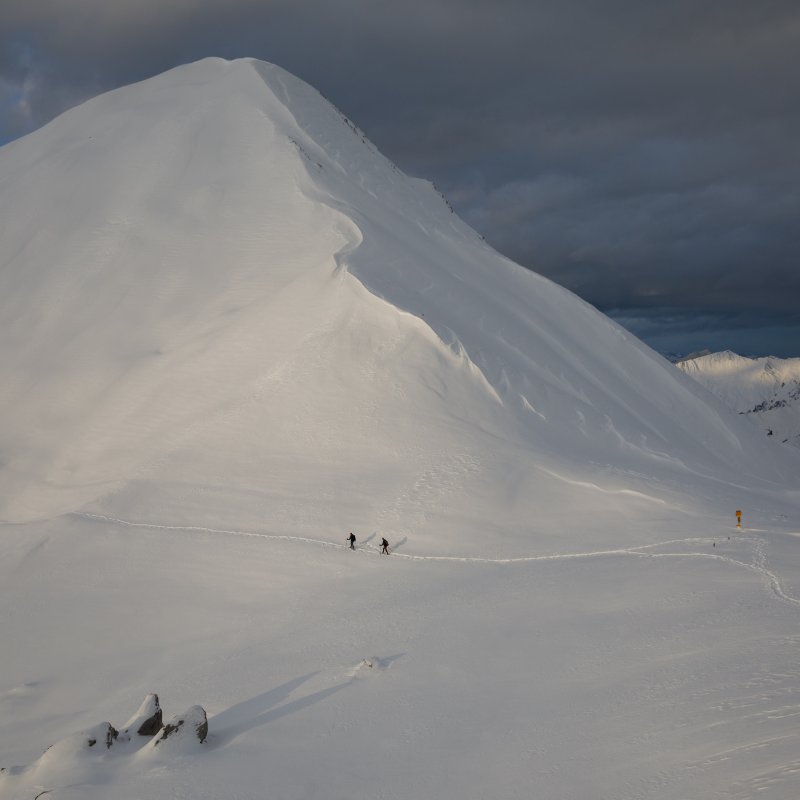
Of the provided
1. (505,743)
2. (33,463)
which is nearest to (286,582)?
(505,743)

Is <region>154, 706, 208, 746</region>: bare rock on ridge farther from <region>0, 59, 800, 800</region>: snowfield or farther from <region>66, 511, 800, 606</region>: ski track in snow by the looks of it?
<region>66, 511, 800, 606</region>: ski track in snow

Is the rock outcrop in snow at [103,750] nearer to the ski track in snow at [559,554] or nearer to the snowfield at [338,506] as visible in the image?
the snowfield at [338,506]

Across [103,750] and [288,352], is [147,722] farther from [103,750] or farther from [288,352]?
[288,352]

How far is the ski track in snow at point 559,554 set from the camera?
79.1ft

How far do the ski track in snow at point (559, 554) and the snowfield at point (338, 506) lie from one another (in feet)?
0.56

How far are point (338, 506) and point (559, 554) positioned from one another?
10.5m

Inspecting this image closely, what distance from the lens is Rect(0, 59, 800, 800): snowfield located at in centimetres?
1586

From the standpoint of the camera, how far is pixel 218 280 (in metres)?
53.3

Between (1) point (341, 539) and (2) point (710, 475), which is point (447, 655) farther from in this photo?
(2) point (710, 475)

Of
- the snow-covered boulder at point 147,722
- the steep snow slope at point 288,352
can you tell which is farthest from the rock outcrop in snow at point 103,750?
the steep snow slope at point 288,352

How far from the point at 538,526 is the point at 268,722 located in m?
17.3

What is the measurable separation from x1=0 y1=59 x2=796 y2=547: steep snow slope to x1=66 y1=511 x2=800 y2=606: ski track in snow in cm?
125

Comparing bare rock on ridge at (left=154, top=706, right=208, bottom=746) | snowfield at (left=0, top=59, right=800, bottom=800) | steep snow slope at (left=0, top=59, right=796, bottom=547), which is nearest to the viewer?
snowfield at (left=0, top=59, right=800, bottom=800)

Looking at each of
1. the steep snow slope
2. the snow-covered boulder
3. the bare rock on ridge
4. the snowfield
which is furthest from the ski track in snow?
the bare rock on ridge
